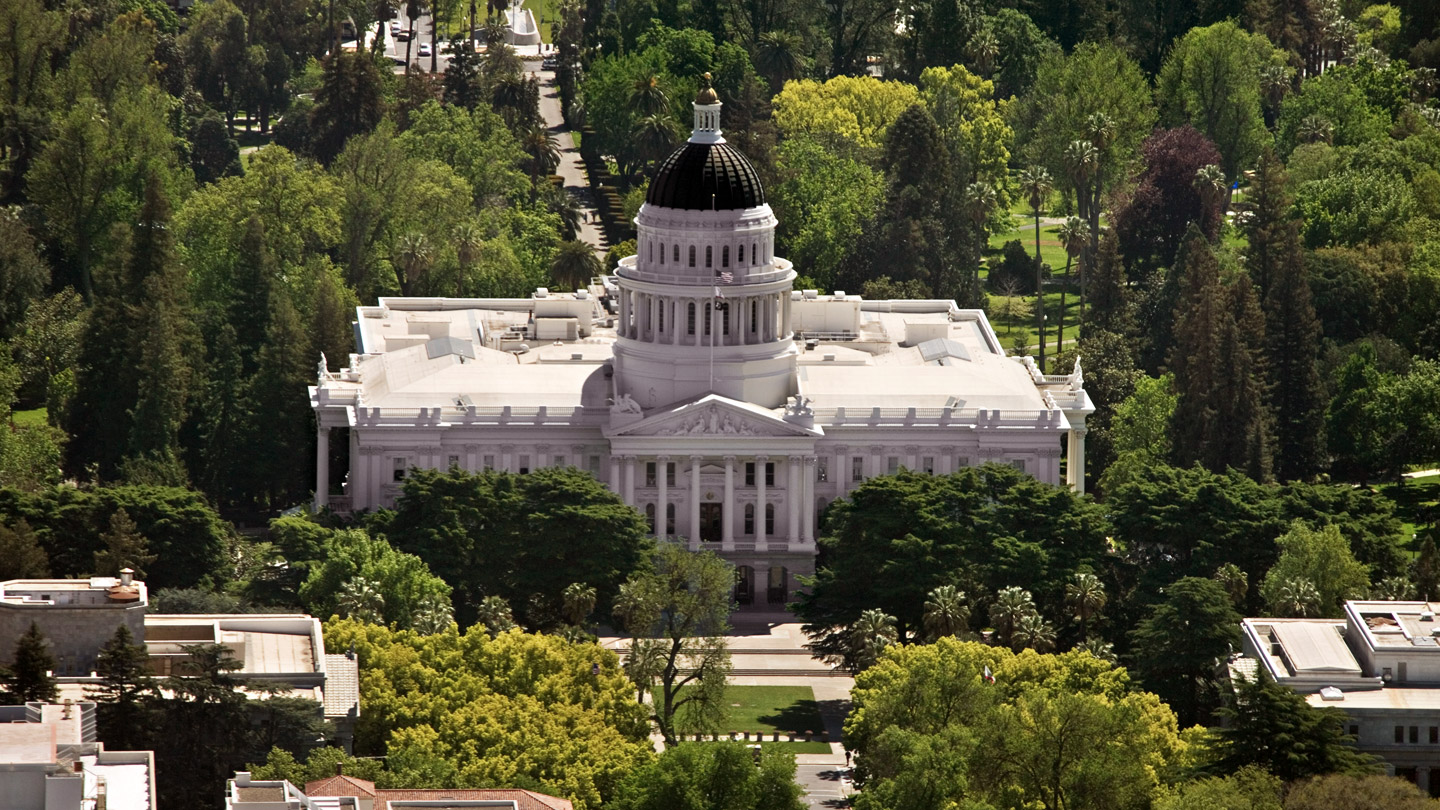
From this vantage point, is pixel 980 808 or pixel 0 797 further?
pixel 980 808

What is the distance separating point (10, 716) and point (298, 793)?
43.3 ft

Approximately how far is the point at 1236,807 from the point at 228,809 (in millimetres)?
44815

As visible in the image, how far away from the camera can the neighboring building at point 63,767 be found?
176375mm

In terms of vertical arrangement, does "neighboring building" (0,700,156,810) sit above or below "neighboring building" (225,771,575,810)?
above

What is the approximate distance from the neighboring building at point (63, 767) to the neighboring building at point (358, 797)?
4089mm

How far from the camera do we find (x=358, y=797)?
190 m

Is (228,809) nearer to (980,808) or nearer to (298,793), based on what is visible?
Answer: (298,793)

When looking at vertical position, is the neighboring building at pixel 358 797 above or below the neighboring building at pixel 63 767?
below

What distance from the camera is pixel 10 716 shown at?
193 m

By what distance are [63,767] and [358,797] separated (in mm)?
16261

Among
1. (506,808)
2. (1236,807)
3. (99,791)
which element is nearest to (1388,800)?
(1236,807)

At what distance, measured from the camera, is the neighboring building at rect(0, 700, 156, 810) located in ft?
579

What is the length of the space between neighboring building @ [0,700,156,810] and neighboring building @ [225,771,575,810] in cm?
409

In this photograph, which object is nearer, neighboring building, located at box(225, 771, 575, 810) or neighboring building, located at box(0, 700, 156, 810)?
neighboring building, located at box(0, 700, 156, 810)
